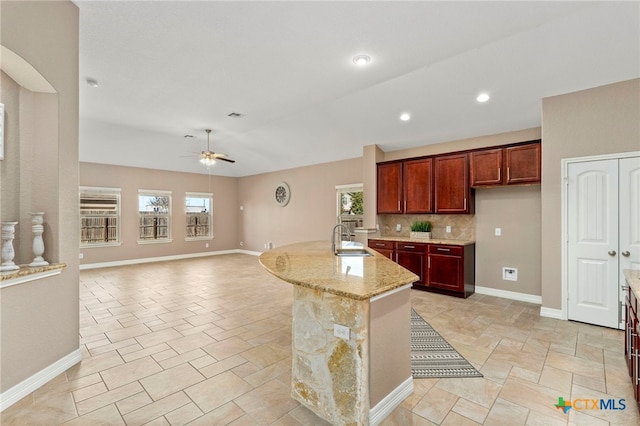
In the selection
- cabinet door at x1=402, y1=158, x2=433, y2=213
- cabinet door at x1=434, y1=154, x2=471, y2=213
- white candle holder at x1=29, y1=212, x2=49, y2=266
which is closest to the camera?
white candle holder at x1=29, y1=212, x2=49, y2=266

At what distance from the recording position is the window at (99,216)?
688 cm

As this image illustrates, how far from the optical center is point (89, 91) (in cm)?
398

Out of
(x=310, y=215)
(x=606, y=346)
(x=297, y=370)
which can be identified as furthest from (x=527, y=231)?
(x=310, y=215)

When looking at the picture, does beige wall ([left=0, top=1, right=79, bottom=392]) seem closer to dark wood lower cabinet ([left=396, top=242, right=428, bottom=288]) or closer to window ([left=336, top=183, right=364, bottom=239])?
dark wood lower cabinet ([left=396, top=242, right=428, bottom=288])

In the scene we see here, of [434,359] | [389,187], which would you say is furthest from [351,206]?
[434,359]

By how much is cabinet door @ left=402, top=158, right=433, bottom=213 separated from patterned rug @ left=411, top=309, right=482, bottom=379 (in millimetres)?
2368

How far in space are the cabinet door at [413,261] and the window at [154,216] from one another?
6573 mm

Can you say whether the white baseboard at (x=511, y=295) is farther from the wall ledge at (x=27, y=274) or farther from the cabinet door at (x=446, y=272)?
the wall ledge at (x=27, y=274)

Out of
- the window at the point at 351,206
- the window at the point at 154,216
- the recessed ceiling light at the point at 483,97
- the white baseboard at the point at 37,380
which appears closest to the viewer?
the white baseboard at the point at 37,380

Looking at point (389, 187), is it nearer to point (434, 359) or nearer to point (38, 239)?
point (434, 359)

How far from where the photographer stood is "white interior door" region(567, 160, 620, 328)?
10.6ft

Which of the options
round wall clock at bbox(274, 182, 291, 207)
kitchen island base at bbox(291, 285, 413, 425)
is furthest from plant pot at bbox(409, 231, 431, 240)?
round wall clock at bbox(274, 182, 291, 207)

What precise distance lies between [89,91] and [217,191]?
5.40m

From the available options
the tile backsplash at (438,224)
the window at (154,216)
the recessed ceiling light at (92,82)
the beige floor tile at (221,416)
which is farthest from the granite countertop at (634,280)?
the window at (154,216)
